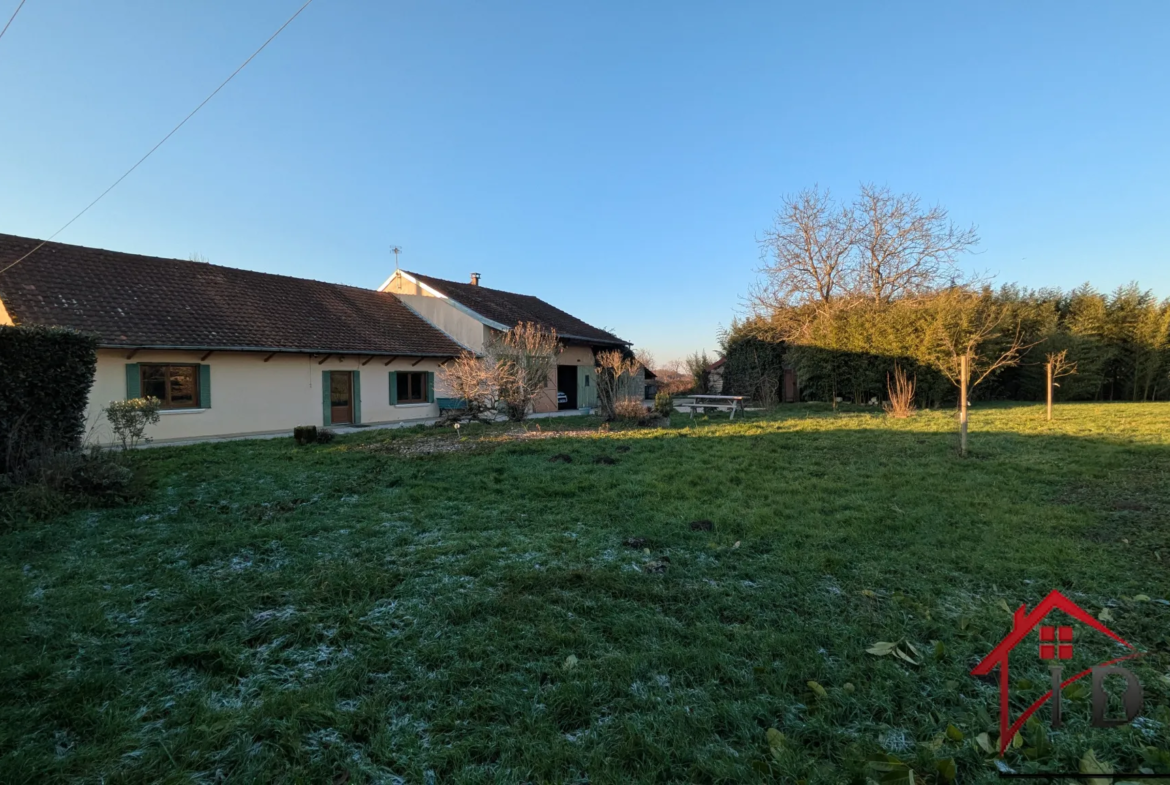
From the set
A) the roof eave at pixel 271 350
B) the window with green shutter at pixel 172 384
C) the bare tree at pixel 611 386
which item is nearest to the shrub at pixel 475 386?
the bare tree at pixel 611 386

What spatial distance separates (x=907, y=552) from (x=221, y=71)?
9.94 meters

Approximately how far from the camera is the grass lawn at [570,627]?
6.61 feet

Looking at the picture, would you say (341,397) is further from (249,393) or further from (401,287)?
(401,287)

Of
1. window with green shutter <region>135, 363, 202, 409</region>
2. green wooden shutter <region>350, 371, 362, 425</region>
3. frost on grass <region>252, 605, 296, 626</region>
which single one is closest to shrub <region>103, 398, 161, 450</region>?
window with green shutter <region>135, 363, 202, 409</region>

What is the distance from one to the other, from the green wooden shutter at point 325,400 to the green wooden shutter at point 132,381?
3.92m

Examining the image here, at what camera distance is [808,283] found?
71.0ft

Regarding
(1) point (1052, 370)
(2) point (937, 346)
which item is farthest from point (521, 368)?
(1) point (1052, 370)

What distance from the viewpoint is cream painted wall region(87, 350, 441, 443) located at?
1070 centimetres

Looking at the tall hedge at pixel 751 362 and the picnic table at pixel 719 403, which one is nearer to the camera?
the picnic table at pixel 719 403

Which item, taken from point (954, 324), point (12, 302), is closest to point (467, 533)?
point (12, 302)

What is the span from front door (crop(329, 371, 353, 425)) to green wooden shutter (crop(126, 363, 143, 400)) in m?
4.18

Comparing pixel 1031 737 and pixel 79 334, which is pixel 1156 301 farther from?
pixel 79 334

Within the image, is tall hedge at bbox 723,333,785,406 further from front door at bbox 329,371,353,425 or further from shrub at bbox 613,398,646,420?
front door at bbox 329,371,353,425

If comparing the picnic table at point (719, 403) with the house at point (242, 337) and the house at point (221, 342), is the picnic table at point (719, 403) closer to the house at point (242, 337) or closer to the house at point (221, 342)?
the house at point (242, 337)
